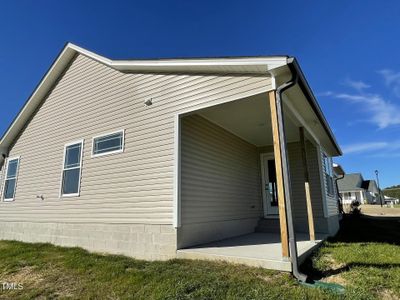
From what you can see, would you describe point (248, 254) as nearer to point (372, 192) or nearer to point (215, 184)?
point (215, 184)

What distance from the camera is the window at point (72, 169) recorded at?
7.25m

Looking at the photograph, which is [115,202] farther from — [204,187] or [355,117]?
[355,117]

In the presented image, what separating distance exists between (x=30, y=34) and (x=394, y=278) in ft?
42.7

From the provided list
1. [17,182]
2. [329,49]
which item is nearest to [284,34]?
[329,49]

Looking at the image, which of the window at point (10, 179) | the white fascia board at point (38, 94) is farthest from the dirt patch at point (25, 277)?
the white fascia board at point (38, 94)

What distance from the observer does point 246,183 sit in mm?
8164

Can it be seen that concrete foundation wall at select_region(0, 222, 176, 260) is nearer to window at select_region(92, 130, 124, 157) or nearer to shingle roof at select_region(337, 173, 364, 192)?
window at select_region(92, 130, 124, 157)

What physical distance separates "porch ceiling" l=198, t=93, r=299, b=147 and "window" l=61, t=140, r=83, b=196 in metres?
3.85

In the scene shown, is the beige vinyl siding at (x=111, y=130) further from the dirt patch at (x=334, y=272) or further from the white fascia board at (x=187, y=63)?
the dirt patch at (x=334, y=272)

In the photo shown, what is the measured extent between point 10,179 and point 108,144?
18.5 ft

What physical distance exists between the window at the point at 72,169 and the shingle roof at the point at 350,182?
3911 centimetres

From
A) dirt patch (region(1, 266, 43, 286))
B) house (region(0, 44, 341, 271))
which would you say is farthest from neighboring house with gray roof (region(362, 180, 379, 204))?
dirt patch (region(1, 266, 43, 286))

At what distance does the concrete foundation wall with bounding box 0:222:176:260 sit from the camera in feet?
16.7

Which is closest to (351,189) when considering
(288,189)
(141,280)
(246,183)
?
(246,183)
